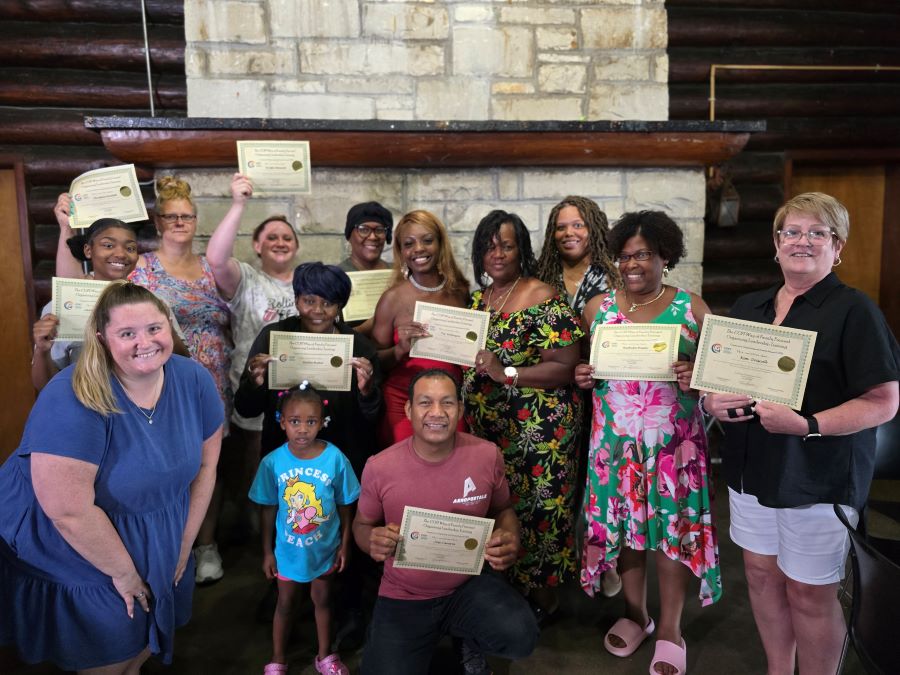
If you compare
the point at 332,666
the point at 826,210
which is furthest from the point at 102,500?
the point at 826,210

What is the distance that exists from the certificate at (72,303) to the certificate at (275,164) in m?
0.83

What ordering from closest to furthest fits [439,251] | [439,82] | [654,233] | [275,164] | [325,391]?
1. [654,233]
2. [325,391]
3. [439,251]
4. [275,164]
5. [439,82]

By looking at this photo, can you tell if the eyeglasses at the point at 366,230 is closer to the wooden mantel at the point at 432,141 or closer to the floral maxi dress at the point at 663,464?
the wooden mantel at the point at 432,141

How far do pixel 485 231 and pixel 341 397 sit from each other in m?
0.86

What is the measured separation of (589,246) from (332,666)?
2.00m

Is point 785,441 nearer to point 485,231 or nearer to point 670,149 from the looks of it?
point 485,231

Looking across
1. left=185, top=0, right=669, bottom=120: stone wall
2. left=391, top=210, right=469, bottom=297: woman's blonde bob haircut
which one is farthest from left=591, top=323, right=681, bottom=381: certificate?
left=185, top=0, right=669, bottom=120: stone wall

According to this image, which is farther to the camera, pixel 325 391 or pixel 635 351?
pixel 325 391

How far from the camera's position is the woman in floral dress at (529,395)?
256 centimetres

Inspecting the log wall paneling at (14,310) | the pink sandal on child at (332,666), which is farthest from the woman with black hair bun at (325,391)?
the log wall paneling at (14,310)

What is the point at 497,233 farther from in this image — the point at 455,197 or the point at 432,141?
the point at 455,197

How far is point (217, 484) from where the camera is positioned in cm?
334

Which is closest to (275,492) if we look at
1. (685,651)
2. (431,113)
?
(685,651)

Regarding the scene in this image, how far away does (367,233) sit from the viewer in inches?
125
